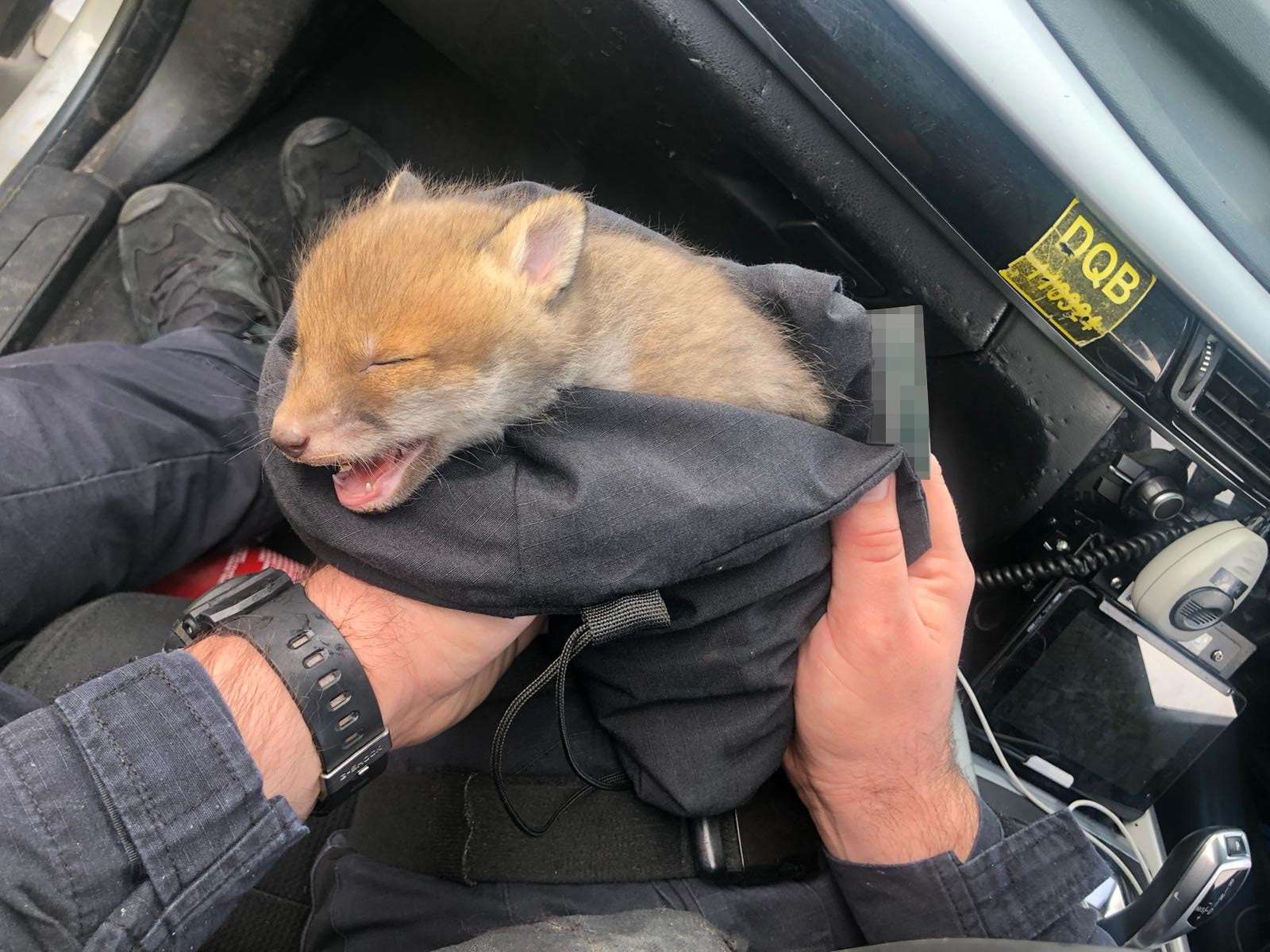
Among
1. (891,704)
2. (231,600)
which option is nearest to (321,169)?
(231,600)

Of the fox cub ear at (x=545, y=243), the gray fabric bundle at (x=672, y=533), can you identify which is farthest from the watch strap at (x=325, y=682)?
the fox cub ear at (x=545, y=243)

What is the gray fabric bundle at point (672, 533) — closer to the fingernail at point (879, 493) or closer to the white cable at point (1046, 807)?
the fingernail at point (879, 493)

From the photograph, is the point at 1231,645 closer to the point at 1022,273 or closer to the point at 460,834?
the point at 1022,273

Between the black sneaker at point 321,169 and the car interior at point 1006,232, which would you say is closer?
the car interior at point 1006,232

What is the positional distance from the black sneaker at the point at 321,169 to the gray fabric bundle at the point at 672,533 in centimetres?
153

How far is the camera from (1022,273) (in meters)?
1.65

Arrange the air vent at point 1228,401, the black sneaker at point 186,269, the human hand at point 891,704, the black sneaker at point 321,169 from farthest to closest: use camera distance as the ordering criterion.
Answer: the black sneaker at point 321,169
the black sneaker at point 186,269
the air vent at point 1228,401
the human hand at point 891,704

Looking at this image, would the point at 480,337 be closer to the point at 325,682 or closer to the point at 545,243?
the point at 545,243

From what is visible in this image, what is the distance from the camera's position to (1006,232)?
162cm

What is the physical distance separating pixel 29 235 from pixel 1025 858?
3.24 metres

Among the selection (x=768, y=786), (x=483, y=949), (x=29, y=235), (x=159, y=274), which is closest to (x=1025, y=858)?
(x=768, y=786)

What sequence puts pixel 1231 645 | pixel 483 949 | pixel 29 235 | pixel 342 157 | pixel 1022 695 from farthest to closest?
1. pixel 342 157
2. pixel 29 235
3. pixel 1022 695
4. pixel 1231 645
5. pixel 483 949

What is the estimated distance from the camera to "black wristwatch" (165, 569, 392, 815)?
3.90 ft

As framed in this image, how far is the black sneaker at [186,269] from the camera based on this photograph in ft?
8.41
